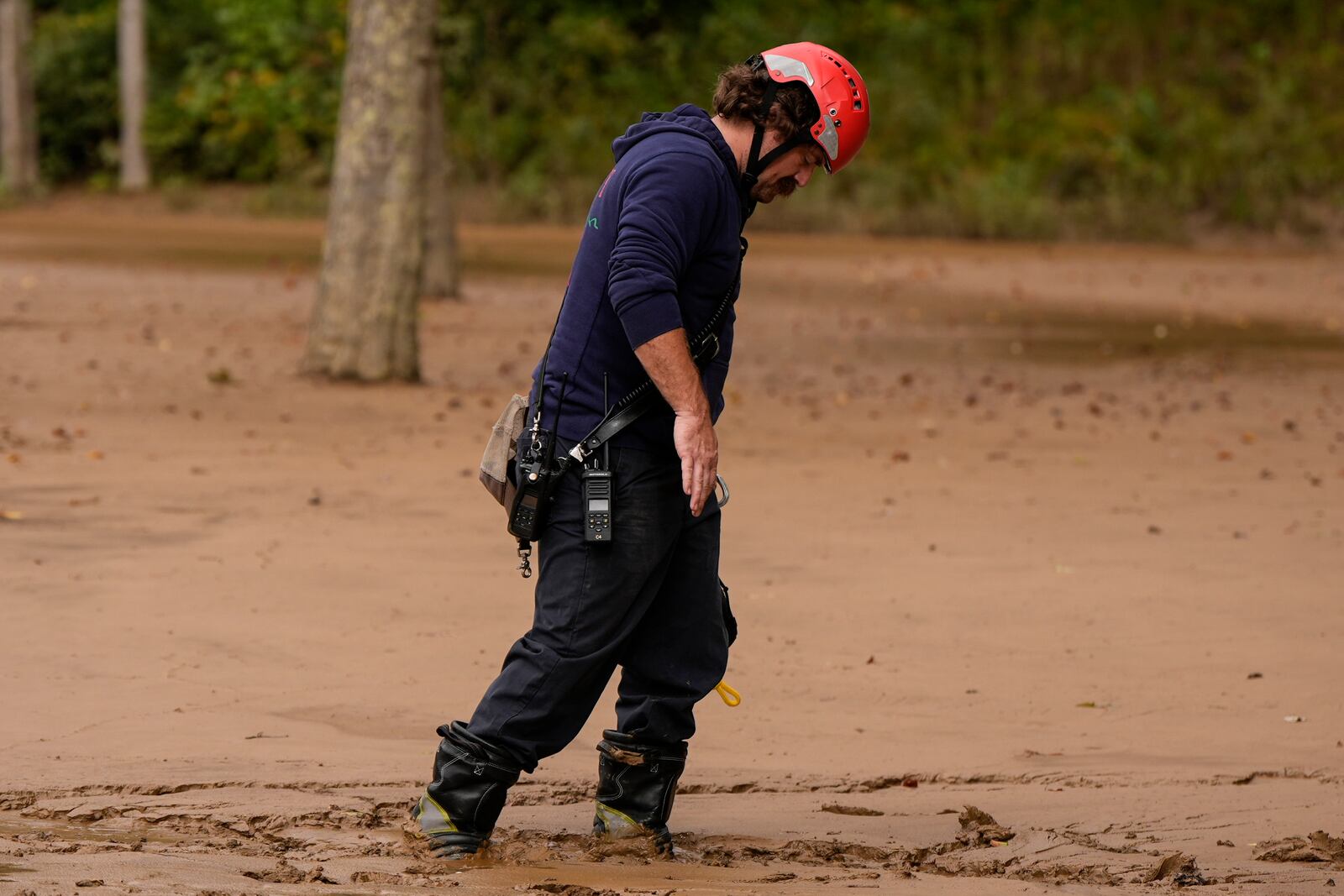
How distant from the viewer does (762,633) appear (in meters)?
6.71

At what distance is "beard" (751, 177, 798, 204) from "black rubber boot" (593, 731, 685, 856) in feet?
4.31

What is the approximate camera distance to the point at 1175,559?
8.02 meters

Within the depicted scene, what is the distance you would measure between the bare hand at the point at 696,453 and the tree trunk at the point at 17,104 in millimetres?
37696

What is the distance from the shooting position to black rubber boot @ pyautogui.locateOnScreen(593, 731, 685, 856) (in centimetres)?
441

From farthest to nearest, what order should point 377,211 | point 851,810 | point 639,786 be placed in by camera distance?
point 377,211
point 851,810
point 639,786

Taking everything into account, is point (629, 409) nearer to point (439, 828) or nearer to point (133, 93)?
point (439, 828)

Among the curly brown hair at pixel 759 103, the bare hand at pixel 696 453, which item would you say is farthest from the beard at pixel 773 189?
the bare hand at pixel 696 453

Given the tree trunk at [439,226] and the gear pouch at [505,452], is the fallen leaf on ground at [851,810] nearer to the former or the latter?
the gear pouch at [505,452]

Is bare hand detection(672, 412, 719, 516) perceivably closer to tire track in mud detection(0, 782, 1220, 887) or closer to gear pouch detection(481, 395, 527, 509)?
gear pouch detection(481, 395, 527, 509)

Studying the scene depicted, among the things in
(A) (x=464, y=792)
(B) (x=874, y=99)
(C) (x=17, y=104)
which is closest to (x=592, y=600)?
(A) (x=464, y=792)

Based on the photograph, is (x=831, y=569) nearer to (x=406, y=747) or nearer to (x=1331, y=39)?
(x=406, y=747)

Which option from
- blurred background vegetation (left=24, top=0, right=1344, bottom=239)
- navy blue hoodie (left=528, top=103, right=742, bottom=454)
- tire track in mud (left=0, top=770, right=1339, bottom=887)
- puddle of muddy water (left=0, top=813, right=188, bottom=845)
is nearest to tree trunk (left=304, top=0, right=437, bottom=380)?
tire track in mud (left=0, top=770, right=1339, bottom=887)

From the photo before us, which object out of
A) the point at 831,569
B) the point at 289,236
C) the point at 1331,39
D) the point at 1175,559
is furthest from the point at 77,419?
A: the point at 1331,39

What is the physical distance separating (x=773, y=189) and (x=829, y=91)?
26 centimetres
